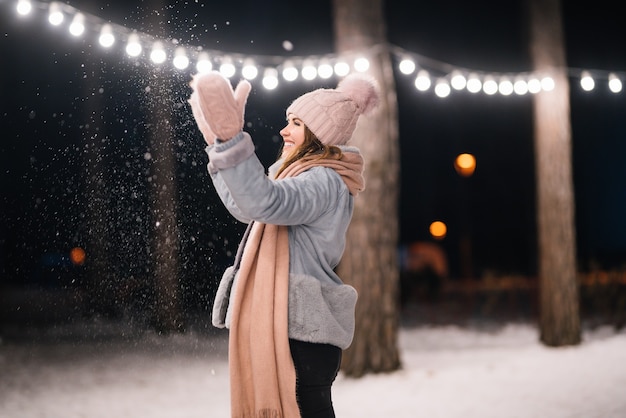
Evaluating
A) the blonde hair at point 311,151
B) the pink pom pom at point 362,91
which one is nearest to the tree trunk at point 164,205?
the pink pom pom at point 362,91

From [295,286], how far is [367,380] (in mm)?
3767

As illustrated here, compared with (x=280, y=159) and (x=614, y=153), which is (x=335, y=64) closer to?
(x=280, y=159)

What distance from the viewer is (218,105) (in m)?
1.72

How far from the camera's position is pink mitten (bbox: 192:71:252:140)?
5.63 feet

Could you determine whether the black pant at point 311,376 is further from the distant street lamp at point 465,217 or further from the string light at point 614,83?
the distant street lamp at point 465,217

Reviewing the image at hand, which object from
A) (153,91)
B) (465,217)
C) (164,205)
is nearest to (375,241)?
(164,205)

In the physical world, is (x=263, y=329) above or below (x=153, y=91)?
below

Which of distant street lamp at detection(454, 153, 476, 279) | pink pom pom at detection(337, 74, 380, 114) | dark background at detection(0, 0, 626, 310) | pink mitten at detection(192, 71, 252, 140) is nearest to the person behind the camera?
pink mitten at detection(192, 71, 252, 140)

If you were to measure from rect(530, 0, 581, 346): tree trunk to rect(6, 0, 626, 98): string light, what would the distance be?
1.22 feet

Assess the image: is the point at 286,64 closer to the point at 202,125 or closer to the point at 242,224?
the point at 242,224

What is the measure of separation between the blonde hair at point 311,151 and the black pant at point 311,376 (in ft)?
1.91

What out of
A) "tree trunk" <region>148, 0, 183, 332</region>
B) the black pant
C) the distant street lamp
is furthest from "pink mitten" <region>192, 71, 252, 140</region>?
the distant street lamp

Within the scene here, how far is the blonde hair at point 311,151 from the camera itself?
6.99 feet

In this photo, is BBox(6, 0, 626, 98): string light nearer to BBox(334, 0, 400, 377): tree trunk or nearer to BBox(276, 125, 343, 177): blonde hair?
BBox(334, 0, 400, 377): tree trunk
